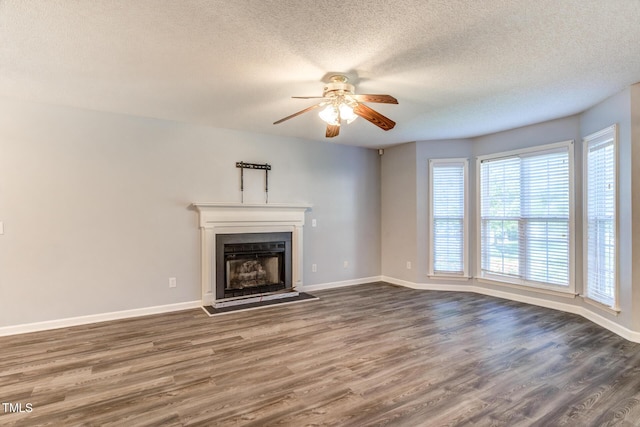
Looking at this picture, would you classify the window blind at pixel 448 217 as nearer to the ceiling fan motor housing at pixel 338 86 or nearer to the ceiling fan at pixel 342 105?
the ceiling fan at pixel 342 105

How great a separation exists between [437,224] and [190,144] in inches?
156

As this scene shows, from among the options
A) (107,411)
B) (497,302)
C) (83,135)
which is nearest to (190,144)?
(83,135)

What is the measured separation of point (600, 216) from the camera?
11.9 feet

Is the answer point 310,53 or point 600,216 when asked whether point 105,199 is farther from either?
point 600,216

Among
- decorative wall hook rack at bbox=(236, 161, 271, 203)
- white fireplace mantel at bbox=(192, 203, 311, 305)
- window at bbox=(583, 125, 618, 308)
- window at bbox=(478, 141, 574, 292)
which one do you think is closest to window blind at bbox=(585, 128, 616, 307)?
window at bbox=(583, 125, 618, 308)

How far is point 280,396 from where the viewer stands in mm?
2258

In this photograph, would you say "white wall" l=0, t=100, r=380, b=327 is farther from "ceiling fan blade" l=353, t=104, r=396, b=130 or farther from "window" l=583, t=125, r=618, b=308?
"window" l=583, t=125, r=618, b=308

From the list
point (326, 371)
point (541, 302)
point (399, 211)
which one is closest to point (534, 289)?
point (541, 302)

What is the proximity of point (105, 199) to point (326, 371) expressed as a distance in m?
3.19

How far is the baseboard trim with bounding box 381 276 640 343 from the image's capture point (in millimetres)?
3279

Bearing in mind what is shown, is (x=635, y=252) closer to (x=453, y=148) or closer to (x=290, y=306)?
(x=453, y=148)

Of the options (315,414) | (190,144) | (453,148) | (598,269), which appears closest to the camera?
(315,414)

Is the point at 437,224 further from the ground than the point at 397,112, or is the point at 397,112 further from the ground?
the point at 397,112

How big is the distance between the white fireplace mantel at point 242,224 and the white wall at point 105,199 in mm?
138
